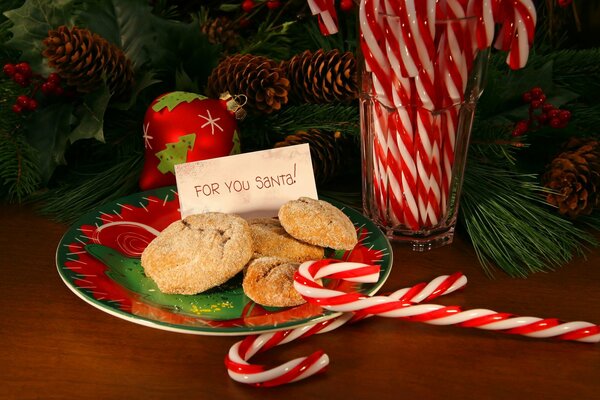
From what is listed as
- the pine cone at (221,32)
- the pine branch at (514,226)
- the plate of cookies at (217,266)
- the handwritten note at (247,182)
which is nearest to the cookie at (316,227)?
the plate of cookies at (217,266)

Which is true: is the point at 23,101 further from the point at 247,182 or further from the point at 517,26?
the point at 517,26

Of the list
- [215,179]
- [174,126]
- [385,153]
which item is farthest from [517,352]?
[174,126]

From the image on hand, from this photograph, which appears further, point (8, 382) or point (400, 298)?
point (400, 298)

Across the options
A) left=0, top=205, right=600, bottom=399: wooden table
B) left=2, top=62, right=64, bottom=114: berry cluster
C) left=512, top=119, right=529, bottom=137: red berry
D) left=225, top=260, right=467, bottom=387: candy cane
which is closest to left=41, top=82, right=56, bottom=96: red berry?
left=2, top=62, right=64, bottom=114: berry cluster

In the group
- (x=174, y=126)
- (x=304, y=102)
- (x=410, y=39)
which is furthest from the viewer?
(x=304, y=102)

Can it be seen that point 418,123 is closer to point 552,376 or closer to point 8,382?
point 552,376

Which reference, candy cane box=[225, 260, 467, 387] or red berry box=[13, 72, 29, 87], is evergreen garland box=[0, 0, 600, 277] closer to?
red berry box=[13, 72, 29, 87]

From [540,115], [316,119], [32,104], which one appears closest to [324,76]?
[316,119]
